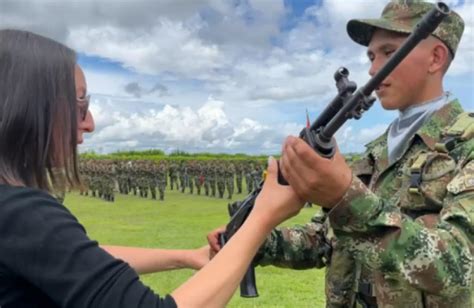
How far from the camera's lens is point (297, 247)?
2914 millimetres

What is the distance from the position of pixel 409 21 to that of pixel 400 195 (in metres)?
0.82

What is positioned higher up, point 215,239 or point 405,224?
point 405,224

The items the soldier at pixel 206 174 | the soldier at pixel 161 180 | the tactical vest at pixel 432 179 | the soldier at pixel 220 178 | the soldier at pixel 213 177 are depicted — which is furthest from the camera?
the soldier at pixel 206 174

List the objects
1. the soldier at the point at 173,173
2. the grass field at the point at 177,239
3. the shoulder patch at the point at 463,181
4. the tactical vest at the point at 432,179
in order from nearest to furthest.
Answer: the shoulder patch at the point at 463,181 < the tactical vest at the point at 432,179 < the grass field at the point at 177,239 < the soldier at the point at 173,173

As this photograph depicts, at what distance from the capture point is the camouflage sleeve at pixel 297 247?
9.41 ft

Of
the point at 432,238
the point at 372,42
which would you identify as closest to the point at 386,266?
the point at 432,238

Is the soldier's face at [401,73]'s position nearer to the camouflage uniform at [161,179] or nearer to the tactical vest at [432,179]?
the tactical vest at [432,179]

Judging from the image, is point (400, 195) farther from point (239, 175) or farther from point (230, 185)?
point (239, 175)

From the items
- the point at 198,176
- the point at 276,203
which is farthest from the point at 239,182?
the point at 276,203

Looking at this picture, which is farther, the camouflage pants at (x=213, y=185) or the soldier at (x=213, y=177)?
the soldier at (x=213, y=177)

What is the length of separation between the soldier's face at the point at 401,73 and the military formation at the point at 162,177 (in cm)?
3209

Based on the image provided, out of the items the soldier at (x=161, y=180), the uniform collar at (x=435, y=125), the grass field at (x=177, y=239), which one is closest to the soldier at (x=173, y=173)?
the soldier at (x=161, y=180)

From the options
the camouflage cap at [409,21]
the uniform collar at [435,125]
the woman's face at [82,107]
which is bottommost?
the uniform collar at [435,125]

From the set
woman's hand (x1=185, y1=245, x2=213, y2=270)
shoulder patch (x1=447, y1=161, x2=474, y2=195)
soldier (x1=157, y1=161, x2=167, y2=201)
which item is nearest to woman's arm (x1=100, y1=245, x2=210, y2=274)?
woman's hand (x1=185, y1=245, x2=213, y2=270)
